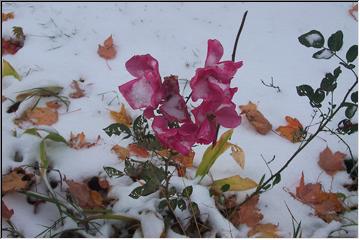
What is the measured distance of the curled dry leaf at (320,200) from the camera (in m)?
1.47

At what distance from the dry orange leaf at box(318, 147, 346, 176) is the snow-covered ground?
0.02 metres

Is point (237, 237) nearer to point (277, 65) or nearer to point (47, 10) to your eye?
point (277, 65)

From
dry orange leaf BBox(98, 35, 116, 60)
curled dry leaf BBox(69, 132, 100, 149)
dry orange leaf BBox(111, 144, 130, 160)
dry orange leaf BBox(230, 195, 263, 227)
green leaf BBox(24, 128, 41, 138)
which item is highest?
dry orange leaf BBox(98, 35, 116, 60)

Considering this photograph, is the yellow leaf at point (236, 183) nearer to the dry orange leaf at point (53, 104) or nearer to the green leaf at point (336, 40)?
the green leaf at point (336, 40)

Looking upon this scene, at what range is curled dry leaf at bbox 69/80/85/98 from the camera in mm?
1812

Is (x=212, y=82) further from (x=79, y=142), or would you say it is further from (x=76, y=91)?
(x=76, y=91)

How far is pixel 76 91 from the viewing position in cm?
182

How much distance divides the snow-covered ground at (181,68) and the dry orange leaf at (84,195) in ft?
0.21

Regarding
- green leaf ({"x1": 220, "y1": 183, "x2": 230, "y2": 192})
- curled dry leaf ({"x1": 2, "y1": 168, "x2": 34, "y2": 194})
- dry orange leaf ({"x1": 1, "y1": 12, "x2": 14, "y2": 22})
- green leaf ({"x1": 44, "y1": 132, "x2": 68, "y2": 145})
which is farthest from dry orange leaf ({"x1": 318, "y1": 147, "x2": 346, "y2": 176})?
dry orange leaf ({"x1": 1, "y1": 12, "x2": 14, "y2": 22})

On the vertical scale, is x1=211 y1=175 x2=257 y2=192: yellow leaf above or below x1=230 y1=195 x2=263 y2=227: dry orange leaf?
above

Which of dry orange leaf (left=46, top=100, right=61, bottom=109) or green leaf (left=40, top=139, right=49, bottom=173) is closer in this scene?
green leaf (left=40, top=139, right=49, bottom=173)

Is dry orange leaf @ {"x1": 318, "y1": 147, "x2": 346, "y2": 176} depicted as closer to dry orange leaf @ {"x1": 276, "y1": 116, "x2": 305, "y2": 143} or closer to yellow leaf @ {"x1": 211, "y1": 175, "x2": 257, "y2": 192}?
dry orange leaf @ {"x1": 276, "y1": 116, "x2": 305, "y2": 143}

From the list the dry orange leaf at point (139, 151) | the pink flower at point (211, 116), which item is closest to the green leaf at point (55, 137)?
the dry orange leaf at point (139, 151)

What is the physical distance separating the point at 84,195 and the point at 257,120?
2.31ft
